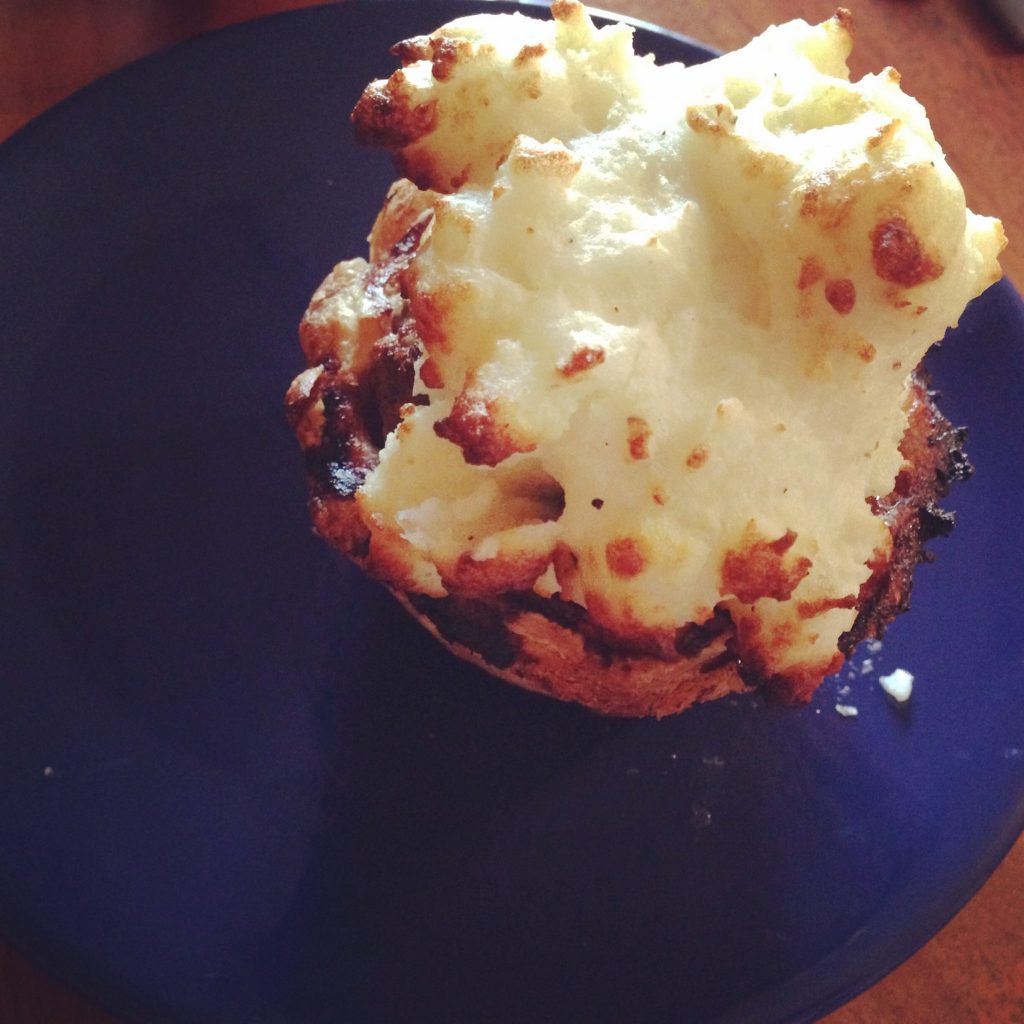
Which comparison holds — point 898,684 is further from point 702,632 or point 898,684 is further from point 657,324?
point 657,324

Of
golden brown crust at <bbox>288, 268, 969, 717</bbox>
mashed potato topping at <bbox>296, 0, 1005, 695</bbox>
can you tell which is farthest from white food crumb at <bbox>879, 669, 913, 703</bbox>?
mashed potato topping at <bbox>296, 0, 1005, 695</bbox>

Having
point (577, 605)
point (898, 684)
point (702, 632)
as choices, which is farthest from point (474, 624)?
point (898, 684)

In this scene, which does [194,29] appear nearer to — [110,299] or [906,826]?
[110,299]

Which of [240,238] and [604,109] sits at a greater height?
[604,109]

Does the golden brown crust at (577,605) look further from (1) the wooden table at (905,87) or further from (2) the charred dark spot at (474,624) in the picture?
(1) the wooden table at (905,87)

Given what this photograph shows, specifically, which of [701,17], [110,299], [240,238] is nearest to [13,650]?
[110,299]

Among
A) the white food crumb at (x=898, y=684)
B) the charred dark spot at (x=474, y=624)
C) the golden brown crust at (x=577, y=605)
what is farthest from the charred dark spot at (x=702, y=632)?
the white food crumb at (x=898, y=684)

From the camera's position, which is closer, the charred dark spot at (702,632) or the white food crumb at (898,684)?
the charred dark spot at (702,632)
